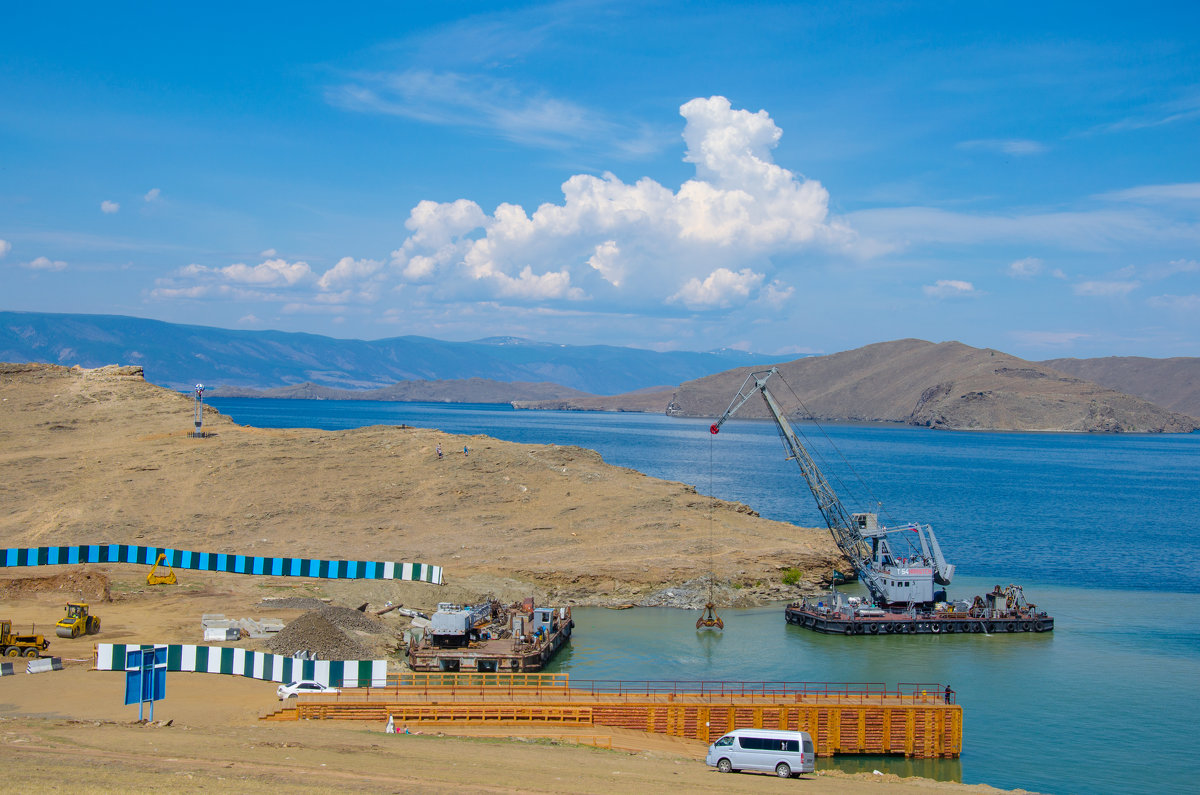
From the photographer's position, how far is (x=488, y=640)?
47.5 meters

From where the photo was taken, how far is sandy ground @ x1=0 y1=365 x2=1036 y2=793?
25750 millimetres

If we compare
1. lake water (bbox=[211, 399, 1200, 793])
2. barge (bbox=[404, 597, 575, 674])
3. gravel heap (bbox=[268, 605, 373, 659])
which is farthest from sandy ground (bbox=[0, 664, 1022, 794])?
barge (bbox=[404, 597, 575, 674])

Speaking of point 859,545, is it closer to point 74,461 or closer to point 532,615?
point 532,615

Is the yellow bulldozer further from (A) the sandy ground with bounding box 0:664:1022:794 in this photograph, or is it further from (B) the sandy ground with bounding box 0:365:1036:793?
(A) the sandy ground with bounding box 0:664:1022:794

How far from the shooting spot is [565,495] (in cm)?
8244

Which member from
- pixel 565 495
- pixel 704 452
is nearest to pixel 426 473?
pixel 565 495

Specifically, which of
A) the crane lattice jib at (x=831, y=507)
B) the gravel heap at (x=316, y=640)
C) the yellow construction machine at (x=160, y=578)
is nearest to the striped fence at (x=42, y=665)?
the gravel heap at (x=316, y=640)

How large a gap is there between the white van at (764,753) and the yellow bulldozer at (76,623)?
97.9 ft

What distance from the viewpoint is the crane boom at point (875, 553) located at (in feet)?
190

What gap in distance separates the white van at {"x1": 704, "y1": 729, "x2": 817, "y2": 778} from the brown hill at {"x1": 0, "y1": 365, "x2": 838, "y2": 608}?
95.0 ft

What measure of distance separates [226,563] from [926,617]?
143ft

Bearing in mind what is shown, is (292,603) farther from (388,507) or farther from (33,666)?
(388,507)

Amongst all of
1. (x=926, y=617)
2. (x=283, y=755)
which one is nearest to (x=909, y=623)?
(x=926, y=617)

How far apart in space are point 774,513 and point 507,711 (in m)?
71.0
